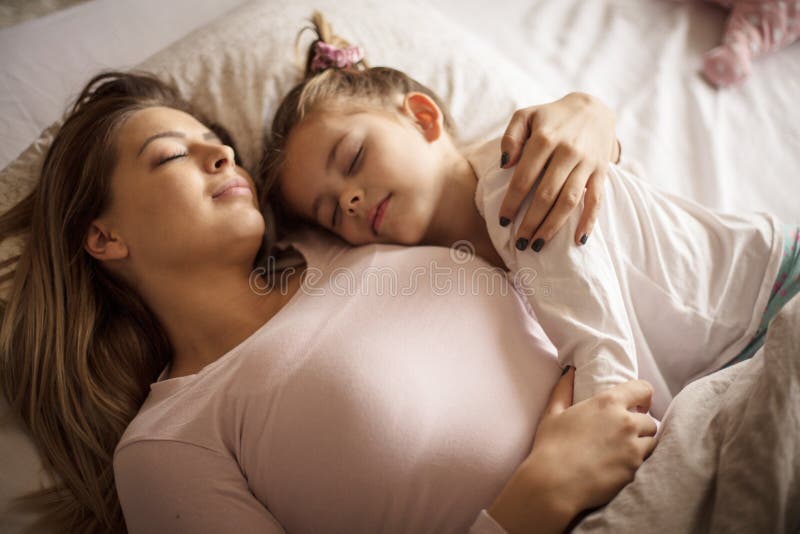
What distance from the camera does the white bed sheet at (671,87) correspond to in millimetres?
1373

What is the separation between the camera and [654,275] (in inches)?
41.1

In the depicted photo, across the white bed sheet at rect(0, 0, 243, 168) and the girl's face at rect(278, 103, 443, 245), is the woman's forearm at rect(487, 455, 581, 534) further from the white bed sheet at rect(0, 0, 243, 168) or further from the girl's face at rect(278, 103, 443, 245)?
the white bed sheet at rect(0, 0, 243, 168)

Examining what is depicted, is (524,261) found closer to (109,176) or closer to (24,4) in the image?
(109,176)

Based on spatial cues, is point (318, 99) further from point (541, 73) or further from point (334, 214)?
point (541, 73)

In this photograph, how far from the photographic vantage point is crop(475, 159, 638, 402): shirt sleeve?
876 mm

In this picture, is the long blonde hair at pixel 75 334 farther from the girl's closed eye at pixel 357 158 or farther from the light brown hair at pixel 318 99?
the girl's closed eye at pixel 357 158

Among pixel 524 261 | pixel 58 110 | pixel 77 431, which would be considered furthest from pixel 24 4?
pixel 524 261

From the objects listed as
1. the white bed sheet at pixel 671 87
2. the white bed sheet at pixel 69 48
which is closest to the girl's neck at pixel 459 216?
the white bed sheet at pixel 671 87

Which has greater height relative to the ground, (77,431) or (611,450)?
(611,450)

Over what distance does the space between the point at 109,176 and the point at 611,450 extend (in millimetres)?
955

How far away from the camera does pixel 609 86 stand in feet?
5.18

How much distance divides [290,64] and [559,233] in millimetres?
784

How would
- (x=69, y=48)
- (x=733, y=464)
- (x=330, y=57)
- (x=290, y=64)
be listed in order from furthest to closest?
1. (x=69, y=48)
2. (x=290, y=64)
3. (x=330, y=57)
4. (x=733, y=464)

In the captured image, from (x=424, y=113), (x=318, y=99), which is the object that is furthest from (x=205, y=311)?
(x=424, y=113)
